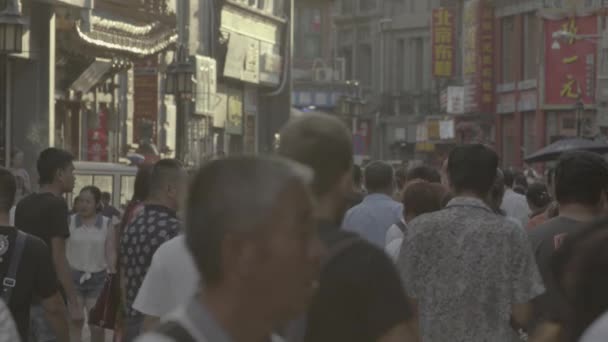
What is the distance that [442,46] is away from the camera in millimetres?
81875

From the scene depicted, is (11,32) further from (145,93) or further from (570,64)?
(570,64)

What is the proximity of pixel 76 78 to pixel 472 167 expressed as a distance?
2519 centimetres

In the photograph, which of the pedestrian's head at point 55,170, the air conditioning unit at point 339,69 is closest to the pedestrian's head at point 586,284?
the pedestrian's head at point 55,170

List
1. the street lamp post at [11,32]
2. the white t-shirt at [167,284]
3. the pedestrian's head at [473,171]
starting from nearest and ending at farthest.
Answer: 1. the white t-shirt at [167,284]
2. the pedestrian's head at [473,171]
3. the street lamp post at [11,32]

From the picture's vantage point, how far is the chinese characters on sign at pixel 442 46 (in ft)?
266

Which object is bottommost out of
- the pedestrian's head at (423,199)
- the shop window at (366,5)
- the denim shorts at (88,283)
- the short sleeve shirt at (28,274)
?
the denim shorts at (88,283)

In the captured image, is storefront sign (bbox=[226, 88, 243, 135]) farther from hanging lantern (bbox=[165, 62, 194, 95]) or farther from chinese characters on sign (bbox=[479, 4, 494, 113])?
chinese characters on sign (bbox=[479, 4, 494, 113])

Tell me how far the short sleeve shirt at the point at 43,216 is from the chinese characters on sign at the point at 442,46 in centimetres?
7094

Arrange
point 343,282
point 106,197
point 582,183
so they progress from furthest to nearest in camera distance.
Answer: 1. point 106,197
2. point 582,183
3. point 343,282

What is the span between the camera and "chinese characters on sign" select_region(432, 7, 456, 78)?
80.9 m

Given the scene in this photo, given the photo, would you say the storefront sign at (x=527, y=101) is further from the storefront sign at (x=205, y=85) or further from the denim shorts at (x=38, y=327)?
the denim shorts at (x=38, y=327)

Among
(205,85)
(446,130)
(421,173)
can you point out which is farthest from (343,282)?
(446,130)

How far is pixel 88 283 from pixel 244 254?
459 inches

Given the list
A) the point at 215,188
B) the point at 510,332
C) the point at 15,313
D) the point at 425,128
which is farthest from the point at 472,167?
the point at 425,128
